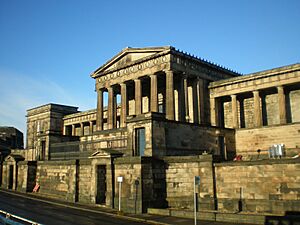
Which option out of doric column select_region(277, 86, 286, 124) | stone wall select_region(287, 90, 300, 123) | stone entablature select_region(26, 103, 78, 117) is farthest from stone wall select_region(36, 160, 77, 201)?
stone entablature select_region(26, 103, 78, 117)

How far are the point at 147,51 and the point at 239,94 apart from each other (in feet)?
45.7

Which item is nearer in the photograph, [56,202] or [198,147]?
[56,202]

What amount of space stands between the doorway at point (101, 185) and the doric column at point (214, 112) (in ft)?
70.0

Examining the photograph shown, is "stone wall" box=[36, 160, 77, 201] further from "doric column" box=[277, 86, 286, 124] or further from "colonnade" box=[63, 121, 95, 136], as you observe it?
"colonnade" box=[63, 121, 95, 136]

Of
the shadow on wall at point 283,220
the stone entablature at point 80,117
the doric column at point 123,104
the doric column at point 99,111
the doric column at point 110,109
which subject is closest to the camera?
the shadow on wall at point 283,220

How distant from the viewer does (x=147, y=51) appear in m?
44.2

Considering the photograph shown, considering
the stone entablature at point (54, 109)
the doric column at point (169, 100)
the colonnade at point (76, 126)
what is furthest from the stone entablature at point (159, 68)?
the stone entablature at point (54, 109)

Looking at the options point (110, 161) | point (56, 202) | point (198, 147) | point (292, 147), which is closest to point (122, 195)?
point (110, 161)

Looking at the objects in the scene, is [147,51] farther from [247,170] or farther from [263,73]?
[247,170]

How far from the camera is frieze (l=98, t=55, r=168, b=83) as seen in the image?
42344mm

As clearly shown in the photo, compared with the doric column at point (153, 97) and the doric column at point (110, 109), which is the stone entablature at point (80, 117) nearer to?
the doric column at point (110, 109)

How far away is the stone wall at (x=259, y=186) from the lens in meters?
18.6

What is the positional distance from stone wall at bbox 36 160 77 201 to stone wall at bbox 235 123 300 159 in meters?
19.9

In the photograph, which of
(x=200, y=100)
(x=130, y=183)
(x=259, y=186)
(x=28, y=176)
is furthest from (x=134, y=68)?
(x=259, y=186)
